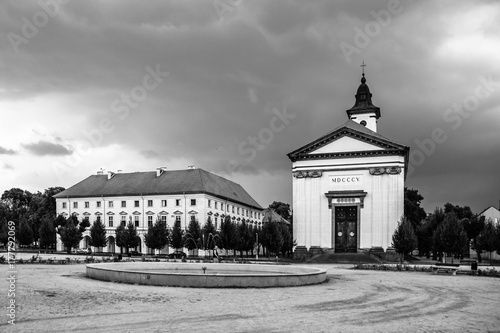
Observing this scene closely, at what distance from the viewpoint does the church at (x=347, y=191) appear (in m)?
52.5

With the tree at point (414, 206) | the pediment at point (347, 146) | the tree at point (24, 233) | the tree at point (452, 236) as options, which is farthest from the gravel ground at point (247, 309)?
the tree at point (414, 206)

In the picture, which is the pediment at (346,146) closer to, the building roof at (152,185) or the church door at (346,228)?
the church door at (346,228)

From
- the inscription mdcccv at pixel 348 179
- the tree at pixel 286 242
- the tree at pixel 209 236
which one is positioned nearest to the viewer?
the inscription mdcccv at pixel 348 179

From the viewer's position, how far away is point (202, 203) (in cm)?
6994

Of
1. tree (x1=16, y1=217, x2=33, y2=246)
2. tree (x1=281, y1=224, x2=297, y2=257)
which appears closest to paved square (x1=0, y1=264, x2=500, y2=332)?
tree (x1=281, y1=224, x2=297, y2=257)

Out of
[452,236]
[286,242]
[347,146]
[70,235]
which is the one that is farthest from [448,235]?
[70,235]

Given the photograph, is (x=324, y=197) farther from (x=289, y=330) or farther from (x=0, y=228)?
(x=0, y=228)

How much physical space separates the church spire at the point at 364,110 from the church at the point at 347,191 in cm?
1486

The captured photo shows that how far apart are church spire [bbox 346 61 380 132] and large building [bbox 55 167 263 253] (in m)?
23.3

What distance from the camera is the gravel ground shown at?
1162cm

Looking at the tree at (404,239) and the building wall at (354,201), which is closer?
the tree at (404,239)

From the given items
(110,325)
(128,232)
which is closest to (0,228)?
(128,232)

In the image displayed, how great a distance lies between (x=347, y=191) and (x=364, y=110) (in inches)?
783

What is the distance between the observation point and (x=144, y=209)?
7350 cm
